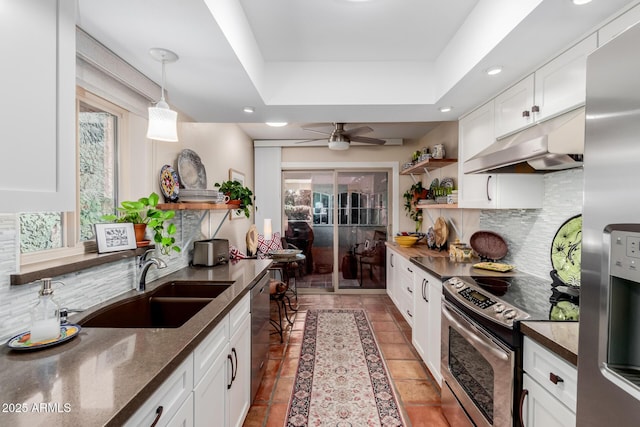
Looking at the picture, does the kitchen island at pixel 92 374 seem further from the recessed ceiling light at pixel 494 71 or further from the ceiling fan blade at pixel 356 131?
the ceiling fan blade at pixel 356 131

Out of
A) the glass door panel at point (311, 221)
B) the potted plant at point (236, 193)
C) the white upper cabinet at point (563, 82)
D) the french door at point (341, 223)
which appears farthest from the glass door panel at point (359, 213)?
the white upper cabinet at point (563, 82)

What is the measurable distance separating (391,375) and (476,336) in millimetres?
1177

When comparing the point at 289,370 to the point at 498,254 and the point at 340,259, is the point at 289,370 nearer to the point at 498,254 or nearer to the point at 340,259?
the point at 498,254

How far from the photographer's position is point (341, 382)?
7.60 ft

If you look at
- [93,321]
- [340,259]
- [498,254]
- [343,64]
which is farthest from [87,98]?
[340,259]

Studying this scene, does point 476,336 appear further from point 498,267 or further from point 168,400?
point 168,400

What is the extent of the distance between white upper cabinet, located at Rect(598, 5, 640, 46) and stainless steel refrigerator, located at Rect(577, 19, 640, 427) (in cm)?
73

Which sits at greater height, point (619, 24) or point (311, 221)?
point (619, 24)

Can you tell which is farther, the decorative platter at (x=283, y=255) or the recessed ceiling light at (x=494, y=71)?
the decorative platter at (x=283, y=255)

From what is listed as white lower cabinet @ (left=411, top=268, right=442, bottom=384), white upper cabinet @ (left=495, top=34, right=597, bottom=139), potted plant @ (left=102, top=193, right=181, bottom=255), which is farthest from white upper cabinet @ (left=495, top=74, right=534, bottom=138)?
potted plant @ (left=102, top=193, right=181, bottom=255)

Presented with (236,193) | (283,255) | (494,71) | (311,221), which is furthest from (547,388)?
(311,221)

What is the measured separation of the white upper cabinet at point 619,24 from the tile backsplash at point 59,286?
2.45m

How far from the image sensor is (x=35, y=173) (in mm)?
679

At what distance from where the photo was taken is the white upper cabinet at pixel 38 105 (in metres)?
0.63
